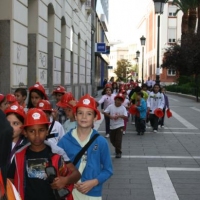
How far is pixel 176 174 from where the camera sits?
8430mm

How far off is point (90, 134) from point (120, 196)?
3026mm

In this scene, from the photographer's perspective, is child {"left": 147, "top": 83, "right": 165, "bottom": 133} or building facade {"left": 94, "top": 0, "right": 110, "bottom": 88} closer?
child {"left": 147, "top": 83, "right": 165, "bottom": 133}

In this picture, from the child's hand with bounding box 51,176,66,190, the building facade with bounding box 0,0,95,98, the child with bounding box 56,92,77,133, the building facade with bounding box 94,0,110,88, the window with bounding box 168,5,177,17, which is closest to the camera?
the child's hand with bounding box 51,176,66,190

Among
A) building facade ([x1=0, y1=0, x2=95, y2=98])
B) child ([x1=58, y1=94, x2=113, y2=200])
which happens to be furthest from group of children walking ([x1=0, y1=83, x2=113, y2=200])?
building facade ([x1=0, y1=0, x2=95, y2=98])

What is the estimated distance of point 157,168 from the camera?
902 centimetres

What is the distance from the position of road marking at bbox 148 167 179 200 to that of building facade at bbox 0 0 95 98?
5.06 meters

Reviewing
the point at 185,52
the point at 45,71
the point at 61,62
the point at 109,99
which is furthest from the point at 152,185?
the point at 185,52

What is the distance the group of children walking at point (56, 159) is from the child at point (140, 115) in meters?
10.2

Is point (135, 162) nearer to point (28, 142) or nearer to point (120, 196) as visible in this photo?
point (120, 196)

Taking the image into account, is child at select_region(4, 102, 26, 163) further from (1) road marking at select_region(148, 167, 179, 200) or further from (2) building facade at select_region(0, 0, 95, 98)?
(2) building facade at select_region(0, 0, 95, 98)

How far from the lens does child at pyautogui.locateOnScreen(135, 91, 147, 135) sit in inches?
565

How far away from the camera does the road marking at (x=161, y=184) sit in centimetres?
685

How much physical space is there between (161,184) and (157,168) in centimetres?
140

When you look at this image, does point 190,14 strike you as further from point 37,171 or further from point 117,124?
point 37,171
